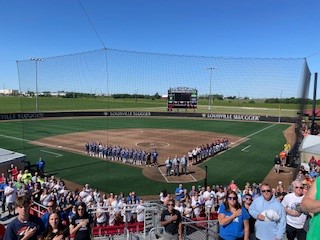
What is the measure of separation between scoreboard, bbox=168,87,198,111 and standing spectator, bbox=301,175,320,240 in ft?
154

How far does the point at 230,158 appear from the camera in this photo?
25359mm

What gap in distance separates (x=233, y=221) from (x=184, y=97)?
44.8m

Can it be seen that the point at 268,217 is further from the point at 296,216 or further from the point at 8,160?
the point at 8,160

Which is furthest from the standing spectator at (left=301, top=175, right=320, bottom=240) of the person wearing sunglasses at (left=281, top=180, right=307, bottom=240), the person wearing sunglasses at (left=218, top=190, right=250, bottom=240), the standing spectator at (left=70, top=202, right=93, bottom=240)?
the standing spectator at (left=70, top=202, right=93, bottom=240)

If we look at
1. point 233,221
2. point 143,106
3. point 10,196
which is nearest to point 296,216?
point 233,221

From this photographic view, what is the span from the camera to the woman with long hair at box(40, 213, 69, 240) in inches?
174

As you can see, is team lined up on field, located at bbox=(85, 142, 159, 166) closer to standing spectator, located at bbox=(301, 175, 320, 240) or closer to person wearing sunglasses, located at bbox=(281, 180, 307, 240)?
person wearing sunglasses, located at bbox=(281, 180, 307, 240)

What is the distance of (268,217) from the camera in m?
4.64

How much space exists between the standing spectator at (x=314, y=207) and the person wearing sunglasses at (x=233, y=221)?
9.16 ft

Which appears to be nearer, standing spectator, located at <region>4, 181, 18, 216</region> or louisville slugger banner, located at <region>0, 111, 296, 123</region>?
standing spectator, located at <region>4, 181, 18, 216</region>

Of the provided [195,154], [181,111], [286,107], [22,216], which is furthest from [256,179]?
[286,107]

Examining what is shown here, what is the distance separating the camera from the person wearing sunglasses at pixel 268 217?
4.65 metres

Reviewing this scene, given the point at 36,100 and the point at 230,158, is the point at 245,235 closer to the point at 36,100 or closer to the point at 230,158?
the point at 230,158

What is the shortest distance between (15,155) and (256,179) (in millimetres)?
14389
